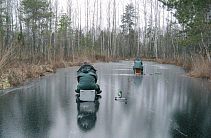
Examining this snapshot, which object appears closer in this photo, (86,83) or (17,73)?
(86,83)

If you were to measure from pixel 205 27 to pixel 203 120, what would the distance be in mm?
12097

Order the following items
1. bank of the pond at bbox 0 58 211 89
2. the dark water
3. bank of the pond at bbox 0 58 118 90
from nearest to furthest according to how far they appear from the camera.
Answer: the dark water
bank of the pond at bbox 0 58 118 90
bank of the pond at bbox 0 58 211 89

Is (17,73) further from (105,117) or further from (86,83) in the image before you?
(105,117)

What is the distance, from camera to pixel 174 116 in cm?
577

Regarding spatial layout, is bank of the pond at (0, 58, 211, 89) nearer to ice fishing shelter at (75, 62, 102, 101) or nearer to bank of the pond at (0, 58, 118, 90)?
bank of the pond at (0, 58, 118, 90)

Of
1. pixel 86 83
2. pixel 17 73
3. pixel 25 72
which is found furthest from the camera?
pixel 25 72

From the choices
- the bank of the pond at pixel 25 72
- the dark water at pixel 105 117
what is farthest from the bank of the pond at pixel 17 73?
the dark water at pixel 105 117

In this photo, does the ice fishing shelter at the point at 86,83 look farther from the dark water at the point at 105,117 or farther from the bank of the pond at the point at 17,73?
the bank of the pond at the point at 17,73

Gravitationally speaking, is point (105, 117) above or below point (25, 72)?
below

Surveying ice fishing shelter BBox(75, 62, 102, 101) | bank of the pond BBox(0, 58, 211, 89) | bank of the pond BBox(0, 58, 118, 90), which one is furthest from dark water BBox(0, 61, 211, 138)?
bank of the pond BBox(0, 58, 211, 89)

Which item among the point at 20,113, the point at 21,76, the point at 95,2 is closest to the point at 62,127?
the point at 20,113

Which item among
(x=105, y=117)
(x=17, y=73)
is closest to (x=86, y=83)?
(x=105, y=117)

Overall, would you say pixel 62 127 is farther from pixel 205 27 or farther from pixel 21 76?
pixel 205 27

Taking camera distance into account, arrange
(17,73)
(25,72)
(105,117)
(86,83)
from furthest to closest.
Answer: (25,72) → (17,73) → (86,83) → (105,117)
